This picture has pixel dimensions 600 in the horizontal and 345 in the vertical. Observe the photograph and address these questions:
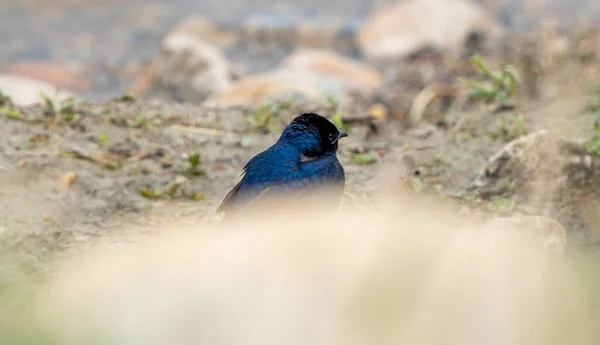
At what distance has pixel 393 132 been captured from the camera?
250 inches

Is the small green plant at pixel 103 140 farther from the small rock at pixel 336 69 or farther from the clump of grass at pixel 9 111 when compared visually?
the small rock at pixel 336 69

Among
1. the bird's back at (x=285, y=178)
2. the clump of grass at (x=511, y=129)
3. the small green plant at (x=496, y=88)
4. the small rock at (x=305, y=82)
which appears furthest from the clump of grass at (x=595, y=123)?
the small rock at (x=305, y=82)

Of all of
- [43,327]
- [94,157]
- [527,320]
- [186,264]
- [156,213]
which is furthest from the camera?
[94,157]

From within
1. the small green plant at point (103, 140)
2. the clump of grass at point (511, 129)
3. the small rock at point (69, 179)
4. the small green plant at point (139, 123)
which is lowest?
the small rock at point (69, 179)

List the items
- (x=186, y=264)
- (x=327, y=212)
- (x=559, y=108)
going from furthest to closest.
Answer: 1. (x=559, y=108)
2. (x=327, y=212)
3. (x=186, y=264)

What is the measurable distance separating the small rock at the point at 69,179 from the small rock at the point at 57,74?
20.6 ft

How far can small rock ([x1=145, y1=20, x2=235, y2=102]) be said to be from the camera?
9047 millimetres

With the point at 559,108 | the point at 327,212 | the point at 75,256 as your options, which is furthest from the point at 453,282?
the point at 559,108

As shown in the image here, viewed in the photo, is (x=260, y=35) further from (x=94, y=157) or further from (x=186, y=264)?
(x=186, y=264)

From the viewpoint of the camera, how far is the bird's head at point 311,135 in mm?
4371

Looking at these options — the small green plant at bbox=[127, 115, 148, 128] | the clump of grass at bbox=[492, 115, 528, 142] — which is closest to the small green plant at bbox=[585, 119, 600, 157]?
the clump of grass at bbox=[492, 115, 528, 142]

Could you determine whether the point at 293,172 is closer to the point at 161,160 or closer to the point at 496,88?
the point at 161,160

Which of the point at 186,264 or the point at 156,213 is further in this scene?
the point at 156,213

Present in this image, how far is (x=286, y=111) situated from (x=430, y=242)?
12.1ft
